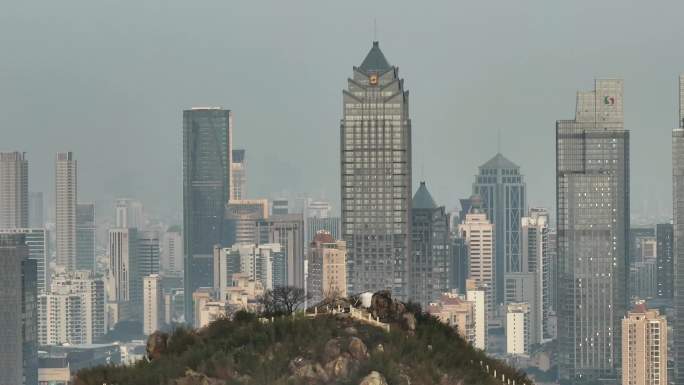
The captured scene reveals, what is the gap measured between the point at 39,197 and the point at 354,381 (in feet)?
343

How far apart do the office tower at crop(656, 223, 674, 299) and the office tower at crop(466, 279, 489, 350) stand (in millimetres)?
9568

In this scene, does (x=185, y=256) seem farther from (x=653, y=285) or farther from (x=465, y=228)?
(x=653, y=285)

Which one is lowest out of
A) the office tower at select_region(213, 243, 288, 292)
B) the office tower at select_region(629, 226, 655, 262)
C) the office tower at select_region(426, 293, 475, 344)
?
the office tower at select_region(426, 293, 475, 344)

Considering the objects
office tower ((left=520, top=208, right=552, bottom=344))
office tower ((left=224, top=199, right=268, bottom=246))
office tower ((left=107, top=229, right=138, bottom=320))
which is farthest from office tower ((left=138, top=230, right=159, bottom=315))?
office tower ((left=520, top=208, right=552, bottom=344))

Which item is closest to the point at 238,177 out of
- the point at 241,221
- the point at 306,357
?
the point at 241,221

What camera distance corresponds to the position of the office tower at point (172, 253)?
13050 cm

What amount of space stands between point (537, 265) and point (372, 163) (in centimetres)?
3357

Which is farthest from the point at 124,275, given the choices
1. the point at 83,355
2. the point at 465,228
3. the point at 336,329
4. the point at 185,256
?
the point at 336,329

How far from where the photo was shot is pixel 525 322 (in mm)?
118250

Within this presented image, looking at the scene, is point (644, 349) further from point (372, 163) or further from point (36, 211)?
point (36, 211)

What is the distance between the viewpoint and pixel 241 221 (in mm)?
134875

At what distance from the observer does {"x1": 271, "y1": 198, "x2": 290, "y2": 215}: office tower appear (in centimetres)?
11731

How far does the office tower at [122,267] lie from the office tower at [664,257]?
3017cm

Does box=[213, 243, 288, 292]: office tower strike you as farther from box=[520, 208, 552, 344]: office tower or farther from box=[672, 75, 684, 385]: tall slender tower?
box=[672, 75, 684, 385]: tall slender tower
